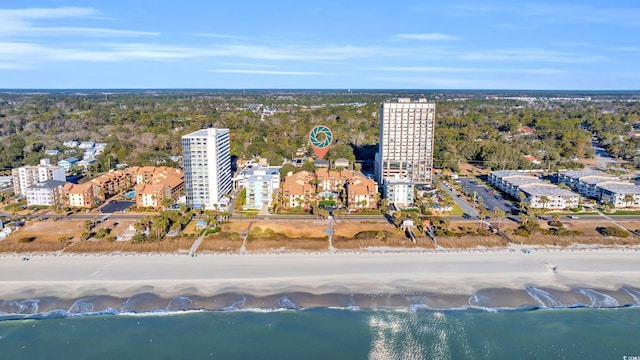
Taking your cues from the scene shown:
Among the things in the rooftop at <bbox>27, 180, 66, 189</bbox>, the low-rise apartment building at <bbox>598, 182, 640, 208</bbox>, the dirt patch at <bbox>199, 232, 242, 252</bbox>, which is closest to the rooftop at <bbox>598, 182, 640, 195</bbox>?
the low-rise apartment building at <bbox>598, 182, 640, 208</bbox>

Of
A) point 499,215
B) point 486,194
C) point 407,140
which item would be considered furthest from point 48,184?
point 486,194

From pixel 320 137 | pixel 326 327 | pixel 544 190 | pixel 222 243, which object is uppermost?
pixel 320 137

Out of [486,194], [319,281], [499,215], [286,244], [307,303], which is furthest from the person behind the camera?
[486,194]

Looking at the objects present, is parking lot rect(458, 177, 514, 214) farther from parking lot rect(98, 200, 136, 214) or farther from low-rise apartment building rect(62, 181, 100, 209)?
low-rise apartment building rect(62, 181, 100, 209)

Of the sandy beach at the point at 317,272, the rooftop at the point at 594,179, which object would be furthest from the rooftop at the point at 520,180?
the sandy beach at the point at 317,272

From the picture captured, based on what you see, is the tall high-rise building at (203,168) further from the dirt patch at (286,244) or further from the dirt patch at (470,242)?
the dirt patch at (470,242)

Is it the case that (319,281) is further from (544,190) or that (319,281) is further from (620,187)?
(620,187)

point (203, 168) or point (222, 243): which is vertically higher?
point (203, 168)

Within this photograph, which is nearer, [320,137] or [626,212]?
[626,212]
